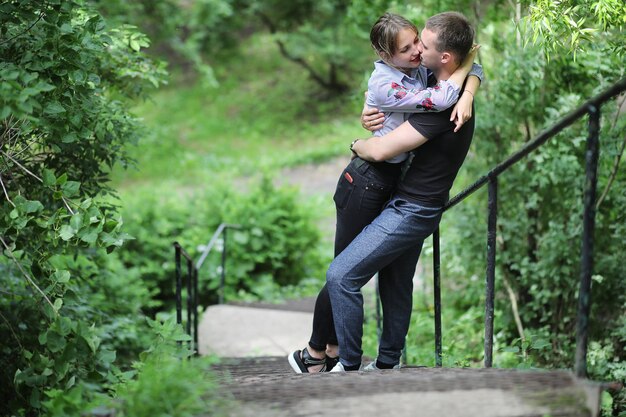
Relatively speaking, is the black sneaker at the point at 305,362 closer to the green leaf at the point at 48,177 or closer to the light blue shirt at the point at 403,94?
the light blue shirt at the point at 403,94

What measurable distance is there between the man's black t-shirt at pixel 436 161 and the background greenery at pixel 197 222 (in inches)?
30.1

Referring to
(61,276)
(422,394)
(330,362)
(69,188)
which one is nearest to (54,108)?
(69,188)

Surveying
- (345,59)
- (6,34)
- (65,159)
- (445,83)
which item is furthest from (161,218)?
(345,59)

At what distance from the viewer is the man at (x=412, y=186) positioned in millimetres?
3240

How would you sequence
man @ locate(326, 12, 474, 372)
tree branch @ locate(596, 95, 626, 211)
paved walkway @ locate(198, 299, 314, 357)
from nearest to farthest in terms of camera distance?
1. man @ locate(326, 12, 474, 372)
2. tree branch @ locate(596, 95, 626, 211)
3. paved walkway @ locate(198, 299, 314, 357)

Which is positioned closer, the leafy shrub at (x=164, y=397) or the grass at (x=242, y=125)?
the leafy shrub at (x=164, y=397)

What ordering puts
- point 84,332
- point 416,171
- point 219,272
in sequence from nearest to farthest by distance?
point 84,332, point 416,171, point 219,272

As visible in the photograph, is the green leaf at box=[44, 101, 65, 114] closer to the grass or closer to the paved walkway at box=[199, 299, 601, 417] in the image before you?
the paved walkway at box=[199, 299, 601, 417]

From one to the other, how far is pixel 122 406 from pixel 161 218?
8633 mm

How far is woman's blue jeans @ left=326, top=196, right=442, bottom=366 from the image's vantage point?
3365 millimetres

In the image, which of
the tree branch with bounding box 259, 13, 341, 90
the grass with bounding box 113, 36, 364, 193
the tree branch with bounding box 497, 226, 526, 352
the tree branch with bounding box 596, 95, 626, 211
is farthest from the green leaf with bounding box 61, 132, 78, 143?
the tree branch with bounding box 259, 13, 341, 90

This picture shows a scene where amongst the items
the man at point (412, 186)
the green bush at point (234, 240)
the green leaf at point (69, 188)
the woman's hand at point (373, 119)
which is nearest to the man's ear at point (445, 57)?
the man at point (412, 186)

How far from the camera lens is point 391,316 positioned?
373 cm

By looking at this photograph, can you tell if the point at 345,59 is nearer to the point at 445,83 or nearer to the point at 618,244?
the point at 618,244
